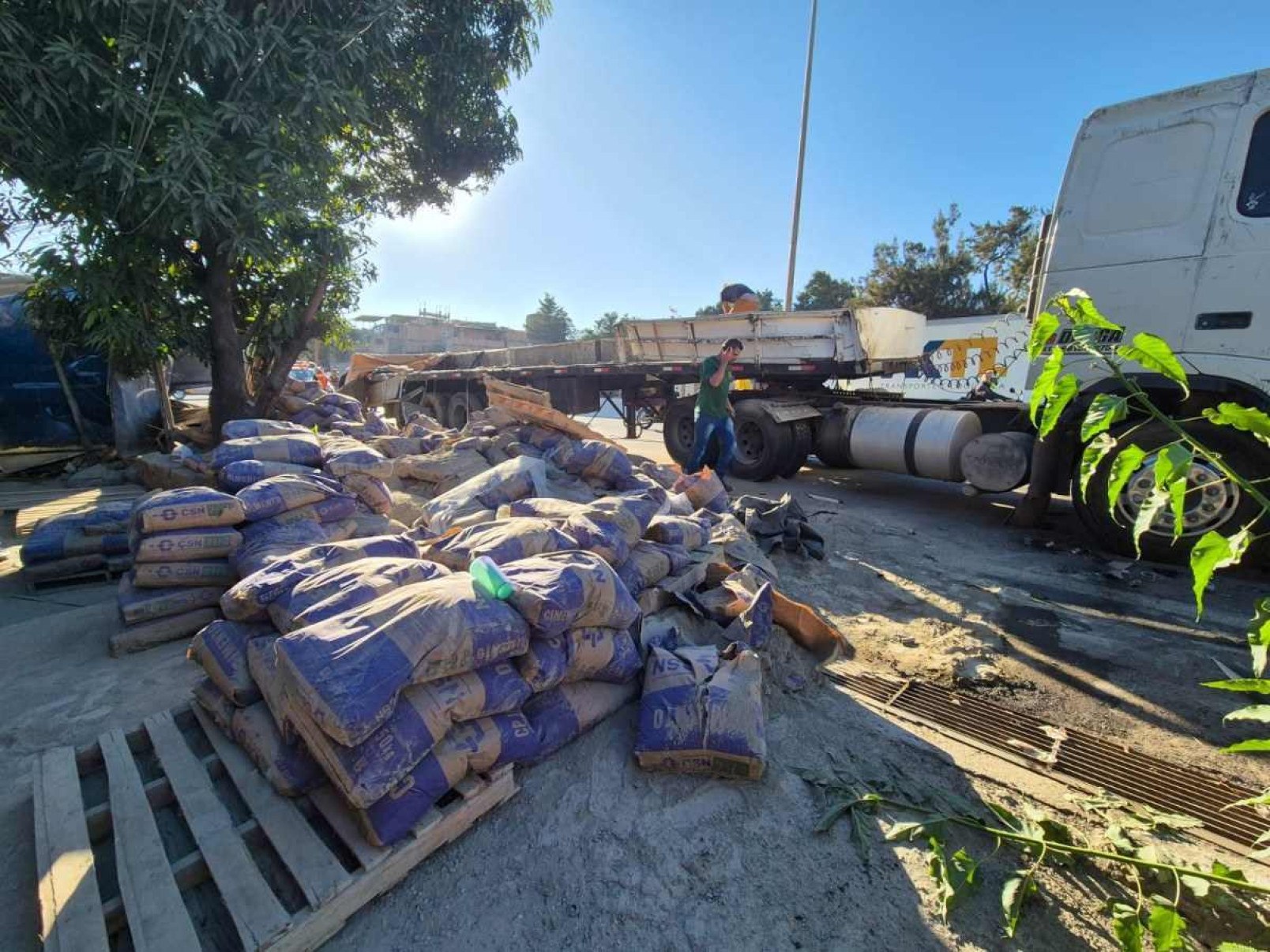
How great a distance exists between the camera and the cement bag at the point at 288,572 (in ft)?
7.37

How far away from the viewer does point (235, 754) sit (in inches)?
75.2

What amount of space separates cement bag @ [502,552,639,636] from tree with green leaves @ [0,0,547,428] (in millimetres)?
5042

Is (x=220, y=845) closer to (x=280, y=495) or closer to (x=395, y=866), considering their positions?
(x=395, y=866)

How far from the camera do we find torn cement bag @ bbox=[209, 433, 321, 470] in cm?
413

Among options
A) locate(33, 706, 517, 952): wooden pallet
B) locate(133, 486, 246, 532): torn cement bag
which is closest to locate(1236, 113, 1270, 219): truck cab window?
locate(33, 706, 517, 952): wooden pallet

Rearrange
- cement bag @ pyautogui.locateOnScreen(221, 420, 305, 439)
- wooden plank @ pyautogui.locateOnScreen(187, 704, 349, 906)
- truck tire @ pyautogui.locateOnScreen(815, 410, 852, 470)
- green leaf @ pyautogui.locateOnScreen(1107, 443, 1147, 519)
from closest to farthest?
green leaf @ pyautogui.locateOnScreen(1107, 443, 1147, 519) → wooden plank @ pyautogui.locateOnScreen(187, 704, 349, 906) → cement bag @ pyautogui.locateOnScreen(221, 420, 305, 439) → truck tire @ pyautogui.locateOnScreen(815, 410, 852, 470)

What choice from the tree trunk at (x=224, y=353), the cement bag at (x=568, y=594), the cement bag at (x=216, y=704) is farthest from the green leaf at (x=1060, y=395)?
the tree trunk at (x=224, y=353)

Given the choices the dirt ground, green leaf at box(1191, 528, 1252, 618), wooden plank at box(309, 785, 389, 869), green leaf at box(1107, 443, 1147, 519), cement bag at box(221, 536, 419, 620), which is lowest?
the dirt ground

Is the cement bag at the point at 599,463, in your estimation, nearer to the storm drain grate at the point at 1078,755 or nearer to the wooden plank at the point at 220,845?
the storm drain grate at the point at 1078,755

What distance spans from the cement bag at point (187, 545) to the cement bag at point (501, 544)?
112 cm

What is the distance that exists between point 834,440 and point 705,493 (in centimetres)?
287

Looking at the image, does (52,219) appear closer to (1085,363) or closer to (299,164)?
(299,164)

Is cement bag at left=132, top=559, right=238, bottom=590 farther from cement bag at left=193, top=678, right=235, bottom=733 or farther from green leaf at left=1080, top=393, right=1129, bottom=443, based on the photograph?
green leaf at left=1080, top=393, right=1129, bottom=443

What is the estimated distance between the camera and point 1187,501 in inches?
161
